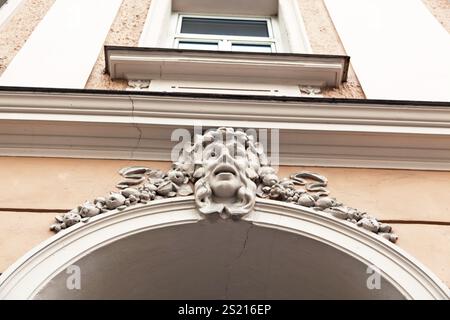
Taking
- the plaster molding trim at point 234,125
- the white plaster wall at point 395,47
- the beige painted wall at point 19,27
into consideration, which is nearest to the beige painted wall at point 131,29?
the beige painted wall at point 19,27

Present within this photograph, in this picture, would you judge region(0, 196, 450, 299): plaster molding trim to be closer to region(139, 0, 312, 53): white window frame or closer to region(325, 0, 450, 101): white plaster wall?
region(325, 0, 450, 101): white plaster wall

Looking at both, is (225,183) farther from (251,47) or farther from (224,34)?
(224,34)

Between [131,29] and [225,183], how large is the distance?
3.02m

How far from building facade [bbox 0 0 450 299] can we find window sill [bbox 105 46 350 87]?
0.04ft

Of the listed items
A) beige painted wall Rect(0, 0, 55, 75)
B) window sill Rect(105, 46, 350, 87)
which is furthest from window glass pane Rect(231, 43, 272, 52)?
beige painted wall Rect(0, 0, 55, 75)

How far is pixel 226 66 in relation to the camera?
4.75 m

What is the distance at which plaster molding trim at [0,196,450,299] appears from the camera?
2738 millimetres

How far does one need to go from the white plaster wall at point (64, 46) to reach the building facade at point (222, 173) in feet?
0.08

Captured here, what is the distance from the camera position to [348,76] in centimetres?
491

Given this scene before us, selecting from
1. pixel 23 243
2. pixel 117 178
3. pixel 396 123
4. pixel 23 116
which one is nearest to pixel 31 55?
pixel 23 116

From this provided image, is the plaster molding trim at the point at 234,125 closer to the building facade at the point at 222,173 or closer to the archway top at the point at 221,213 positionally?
the building facade at the point at 222,173

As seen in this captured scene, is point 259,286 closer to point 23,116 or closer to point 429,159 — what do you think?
point 429,159

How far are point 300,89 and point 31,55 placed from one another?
7.99 feet
